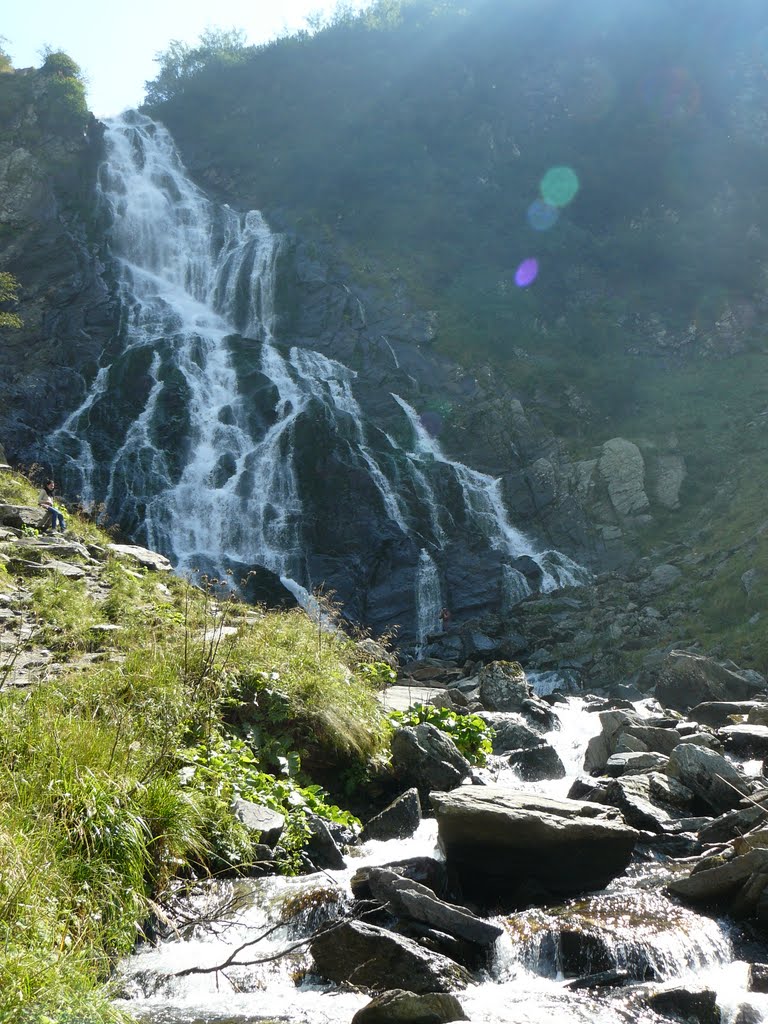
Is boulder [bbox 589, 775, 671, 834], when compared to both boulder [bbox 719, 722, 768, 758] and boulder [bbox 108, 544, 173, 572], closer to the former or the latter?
boulder [bbox 719, 722, 768, 758]

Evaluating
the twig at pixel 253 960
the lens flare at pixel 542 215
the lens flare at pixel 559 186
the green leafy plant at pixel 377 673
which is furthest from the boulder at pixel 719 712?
the lens flare at pixel 559 186

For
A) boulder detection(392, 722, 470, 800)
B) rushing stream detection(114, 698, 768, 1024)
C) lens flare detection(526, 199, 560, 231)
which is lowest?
Result: rushing stream detection(114, 698, 768, 1024)

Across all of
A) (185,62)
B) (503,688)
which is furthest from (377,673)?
(185,62)

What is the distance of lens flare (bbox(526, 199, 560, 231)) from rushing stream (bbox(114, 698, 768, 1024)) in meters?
44.8

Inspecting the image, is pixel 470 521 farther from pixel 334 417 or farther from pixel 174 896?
pixel 174 896

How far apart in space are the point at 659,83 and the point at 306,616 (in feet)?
167

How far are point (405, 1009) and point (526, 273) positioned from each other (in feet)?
142

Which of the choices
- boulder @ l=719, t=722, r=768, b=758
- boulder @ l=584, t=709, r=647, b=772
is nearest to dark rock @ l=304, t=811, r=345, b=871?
boulder @ l=584, t=709, r=647, b=772

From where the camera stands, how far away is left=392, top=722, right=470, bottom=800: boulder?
712 cm

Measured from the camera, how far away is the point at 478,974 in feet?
14.2

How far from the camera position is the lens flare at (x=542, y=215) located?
4534 centimetres

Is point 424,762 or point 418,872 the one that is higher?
point 424,762

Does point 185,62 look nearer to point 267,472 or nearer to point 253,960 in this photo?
point 267,472

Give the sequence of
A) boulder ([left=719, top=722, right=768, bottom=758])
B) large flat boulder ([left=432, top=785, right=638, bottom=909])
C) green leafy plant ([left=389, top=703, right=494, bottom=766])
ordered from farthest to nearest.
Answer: boulder ([left=719, top=722, right=768, bottom=758]) < green leafy plant ([left=389, top=703, right=494, bottom=766]) < large flat boulder ([left=432, top=785, right=638, bottom=909])
